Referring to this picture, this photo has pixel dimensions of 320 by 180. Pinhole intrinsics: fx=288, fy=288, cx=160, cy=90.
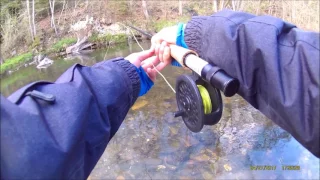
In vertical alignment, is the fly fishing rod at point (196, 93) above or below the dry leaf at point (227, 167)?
above

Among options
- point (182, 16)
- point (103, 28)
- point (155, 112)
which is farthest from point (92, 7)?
point (155, 112)

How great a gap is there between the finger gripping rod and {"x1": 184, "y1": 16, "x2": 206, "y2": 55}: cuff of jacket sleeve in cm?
5

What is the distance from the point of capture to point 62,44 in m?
16.0

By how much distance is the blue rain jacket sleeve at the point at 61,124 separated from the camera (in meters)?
0.84

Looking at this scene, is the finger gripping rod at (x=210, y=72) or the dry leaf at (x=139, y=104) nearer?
the finger gripping rod at (x=210, y=72)

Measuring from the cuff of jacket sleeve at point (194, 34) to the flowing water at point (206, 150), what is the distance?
2632 millimetres

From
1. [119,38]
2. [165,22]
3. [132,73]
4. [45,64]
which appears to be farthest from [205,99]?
[165,22]

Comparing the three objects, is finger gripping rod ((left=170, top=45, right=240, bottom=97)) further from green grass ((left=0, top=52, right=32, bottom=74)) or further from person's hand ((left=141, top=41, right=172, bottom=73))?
green grass ((left=0, top=52, right=32, bottom=74))

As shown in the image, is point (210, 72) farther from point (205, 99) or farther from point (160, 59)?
point (160, 59)

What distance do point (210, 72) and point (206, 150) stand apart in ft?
10.6

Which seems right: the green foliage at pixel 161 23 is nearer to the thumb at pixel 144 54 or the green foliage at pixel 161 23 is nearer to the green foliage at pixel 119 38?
the green foliage at pixel 119 38

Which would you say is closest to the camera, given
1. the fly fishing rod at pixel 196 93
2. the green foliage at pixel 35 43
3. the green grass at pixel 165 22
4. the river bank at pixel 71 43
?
the fly fishing rod at pixel 196 93

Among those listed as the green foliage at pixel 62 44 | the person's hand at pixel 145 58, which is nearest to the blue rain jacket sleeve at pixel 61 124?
the person's hand at pixel 145 58
